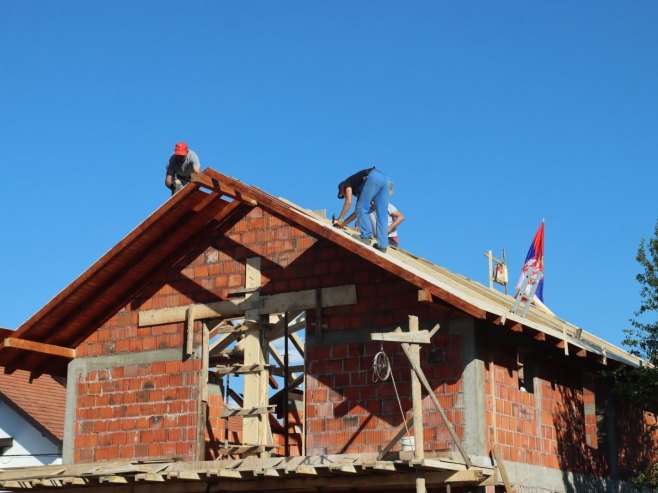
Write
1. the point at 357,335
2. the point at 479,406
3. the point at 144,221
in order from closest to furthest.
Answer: the point at 479,406 → the point at 357,335 → the point at 144,221

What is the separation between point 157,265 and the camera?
771 inches

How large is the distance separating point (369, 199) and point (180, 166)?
4.14 metres

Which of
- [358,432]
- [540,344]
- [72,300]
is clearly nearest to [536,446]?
[540,344]

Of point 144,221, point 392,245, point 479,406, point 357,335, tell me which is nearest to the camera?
point 479,406

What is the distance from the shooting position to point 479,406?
16125 millimetres

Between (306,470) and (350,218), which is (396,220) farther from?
(306,470)

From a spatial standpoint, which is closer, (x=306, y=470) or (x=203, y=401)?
(x=306, y=470)

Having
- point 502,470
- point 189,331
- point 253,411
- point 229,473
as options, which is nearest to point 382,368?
point 253,411

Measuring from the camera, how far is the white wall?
1154 inches

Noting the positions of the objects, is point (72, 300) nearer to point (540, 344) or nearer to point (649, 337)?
point (540, 344)


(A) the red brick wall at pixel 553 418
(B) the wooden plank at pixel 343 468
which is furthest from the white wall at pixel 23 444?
(B) the wooden plank at pixel 343 468

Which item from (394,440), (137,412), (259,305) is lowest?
(394,440)

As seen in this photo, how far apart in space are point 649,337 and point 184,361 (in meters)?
8.08

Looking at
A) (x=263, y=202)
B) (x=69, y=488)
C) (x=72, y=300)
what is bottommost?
(x=69, y=488)
